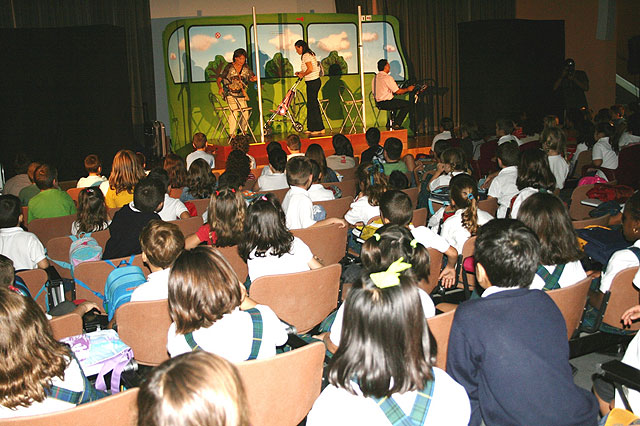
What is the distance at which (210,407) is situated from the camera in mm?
1167

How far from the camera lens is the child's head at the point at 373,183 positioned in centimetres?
438

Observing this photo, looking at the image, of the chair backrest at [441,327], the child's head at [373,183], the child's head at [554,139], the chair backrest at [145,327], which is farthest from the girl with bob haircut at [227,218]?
the child's head at [554,139]

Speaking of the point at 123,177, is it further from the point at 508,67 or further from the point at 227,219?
the point at 508,67

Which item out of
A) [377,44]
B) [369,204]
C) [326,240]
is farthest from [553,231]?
[377,44]

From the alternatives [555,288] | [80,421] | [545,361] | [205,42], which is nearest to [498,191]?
[555,288]

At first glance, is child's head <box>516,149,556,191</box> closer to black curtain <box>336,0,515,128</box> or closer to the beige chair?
the beige chair

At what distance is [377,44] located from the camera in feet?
43.1

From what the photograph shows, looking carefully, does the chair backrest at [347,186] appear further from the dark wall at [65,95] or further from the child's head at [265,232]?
the dark wall at [65,95]

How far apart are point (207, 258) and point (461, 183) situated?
2128mm

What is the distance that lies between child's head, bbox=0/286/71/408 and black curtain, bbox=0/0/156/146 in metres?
9.87

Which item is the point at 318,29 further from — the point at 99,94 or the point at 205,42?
the point at 99,94

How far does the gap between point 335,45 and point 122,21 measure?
441 centimetres

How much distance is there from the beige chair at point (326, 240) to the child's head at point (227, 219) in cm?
39

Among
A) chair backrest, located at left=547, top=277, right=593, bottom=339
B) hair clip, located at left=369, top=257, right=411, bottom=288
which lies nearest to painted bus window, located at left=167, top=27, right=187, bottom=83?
chair backrest, located at left=547, top=277, right=593, bottom=339
